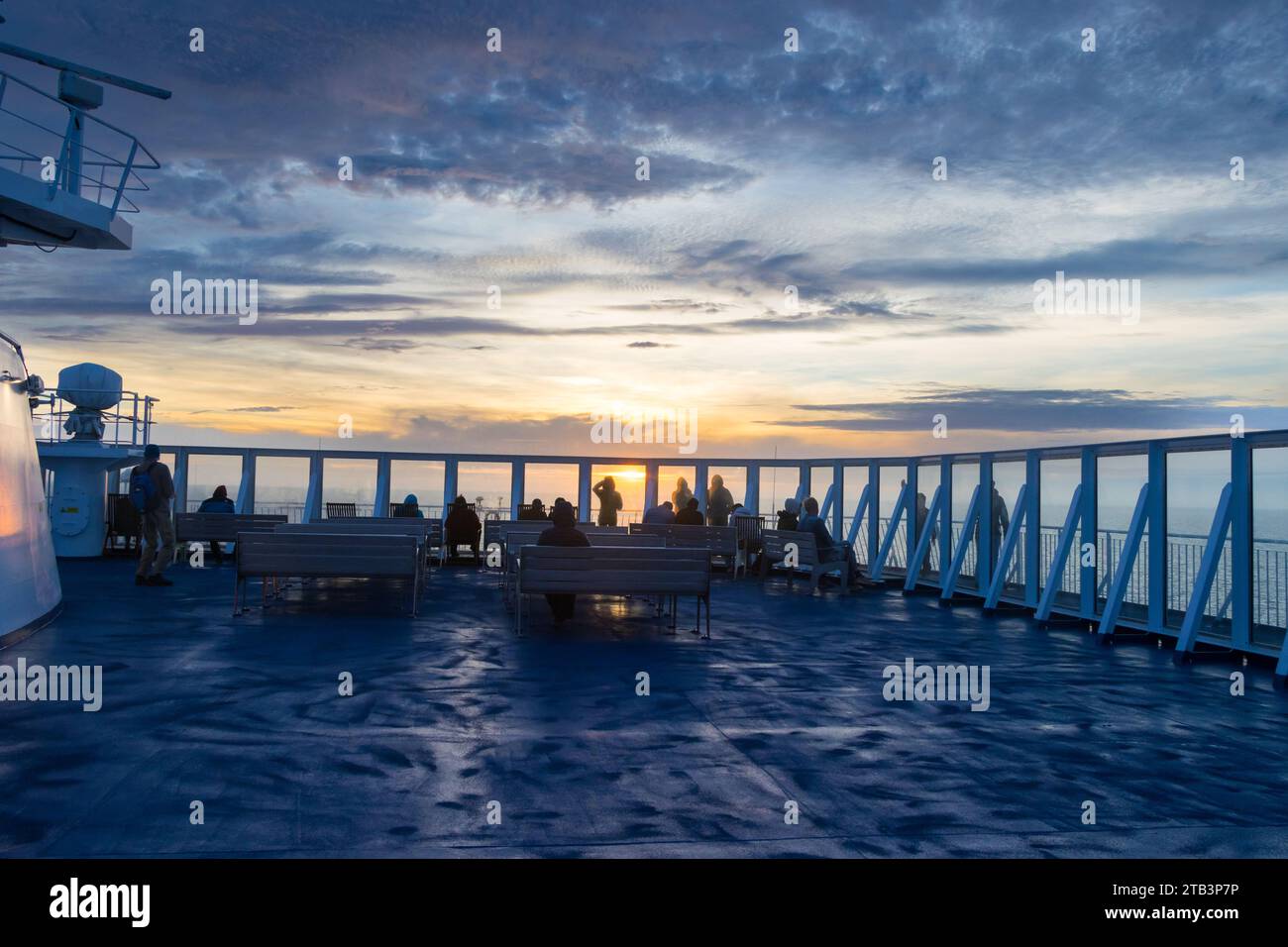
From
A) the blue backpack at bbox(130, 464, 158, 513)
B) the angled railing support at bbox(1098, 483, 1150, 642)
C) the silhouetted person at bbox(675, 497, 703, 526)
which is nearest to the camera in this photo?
the angled railing support at bbox(1098, 483, 1150, 642)

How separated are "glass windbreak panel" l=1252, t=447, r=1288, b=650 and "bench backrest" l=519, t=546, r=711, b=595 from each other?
5487mm

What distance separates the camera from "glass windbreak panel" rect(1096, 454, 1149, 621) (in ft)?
40.5

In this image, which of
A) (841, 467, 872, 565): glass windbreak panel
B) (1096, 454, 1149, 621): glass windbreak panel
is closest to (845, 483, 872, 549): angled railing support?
(841, 467, 872, 565): glass windbreak panel

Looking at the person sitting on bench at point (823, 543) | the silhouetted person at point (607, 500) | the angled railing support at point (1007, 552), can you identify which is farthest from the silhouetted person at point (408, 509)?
the angled railing support at point (1007, 552)

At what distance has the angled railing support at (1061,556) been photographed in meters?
13.5

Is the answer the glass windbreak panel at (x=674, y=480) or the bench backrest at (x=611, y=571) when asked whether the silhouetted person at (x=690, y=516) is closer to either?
the glass windbreak panel at (x=674, y=480)

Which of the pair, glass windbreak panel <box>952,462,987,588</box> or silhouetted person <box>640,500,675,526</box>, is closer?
glass windbreak panel <box>952,462,987,588</box>

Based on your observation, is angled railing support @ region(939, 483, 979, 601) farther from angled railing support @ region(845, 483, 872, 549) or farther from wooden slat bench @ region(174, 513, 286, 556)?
wooden slat bench @ region(174, 513, 286, 556)

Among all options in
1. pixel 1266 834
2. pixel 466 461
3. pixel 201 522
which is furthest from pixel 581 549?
pixel 466 461

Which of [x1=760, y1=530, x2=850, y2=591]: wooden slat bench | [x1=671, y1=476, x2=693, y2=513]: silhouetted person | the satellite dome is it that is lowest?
[x1=760, y1=530, x2=850, y2=591]: wooden slat bench

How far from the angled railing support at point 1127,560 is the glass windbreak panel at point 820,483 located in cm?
1044
